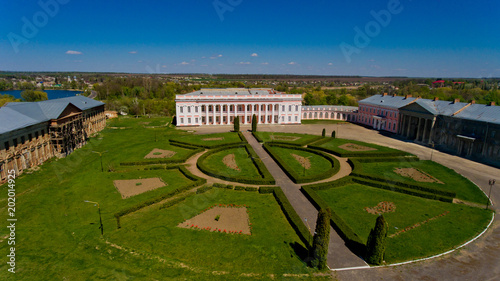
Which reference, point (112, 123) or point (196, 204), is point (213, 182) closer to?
point (196, 204)

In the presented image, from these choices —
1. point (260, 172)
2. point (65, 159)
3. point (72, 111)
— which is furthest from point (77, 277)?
point (72, 111)

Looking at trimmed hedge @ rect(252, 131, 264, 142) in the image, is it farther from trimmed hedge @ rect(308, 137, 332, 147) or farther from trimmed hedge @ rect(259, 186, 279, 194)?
trimmed hedge @ rect(259, 186, 279, 194)

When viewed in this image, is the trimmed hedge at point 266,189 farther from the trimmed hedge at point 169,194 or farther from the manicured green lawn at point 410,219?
the trimmed hedge at point 169,194

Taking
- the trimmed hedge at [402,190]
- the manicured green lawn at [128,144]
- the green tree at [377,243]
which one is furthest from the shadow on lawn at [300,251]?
the manicured green lawn at [128,144]

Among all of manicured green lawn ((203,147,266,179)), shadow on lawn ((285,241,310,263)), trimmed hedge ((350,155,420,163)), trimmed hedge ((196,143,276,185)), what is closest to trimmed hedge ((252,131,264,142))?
manicured green lawn ((203,147,266,179))

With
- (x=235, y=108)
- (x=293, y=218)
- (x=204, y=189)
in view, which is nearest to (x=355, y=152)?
(x=293, y=218)

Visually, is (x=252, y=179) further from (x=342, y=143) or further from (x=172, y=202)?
(x=342, y=143)
